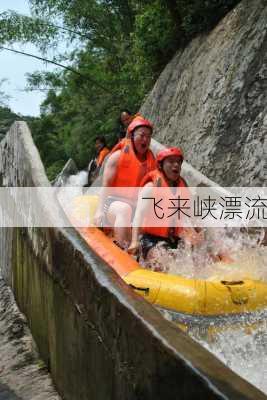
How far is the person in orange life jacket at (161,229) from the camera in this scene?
192 inches

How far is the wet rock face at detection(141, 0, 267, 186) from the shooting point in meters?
8.42

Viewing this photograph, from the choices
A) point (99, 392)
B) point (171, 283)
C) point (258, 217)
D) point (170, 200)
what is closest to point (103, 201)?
point (170, 200)

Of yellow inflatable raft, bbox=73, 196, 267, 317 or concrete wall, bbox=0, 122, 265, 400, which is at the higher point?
concrete wall, bbox=0, 122, 265, 400

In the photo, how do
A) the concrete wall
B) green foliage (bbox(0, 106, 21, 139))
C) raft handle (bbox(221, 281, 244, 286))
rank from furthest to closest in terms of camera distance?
1. green foliage (bbox(0, 106, 21, 139))
2. raft handle (bbox(221, 281, 244, 286))
3. the concrete wall

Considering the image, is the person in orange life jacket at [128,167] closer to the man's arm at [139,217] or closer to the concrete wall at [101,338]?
the man's arm at [139,217]

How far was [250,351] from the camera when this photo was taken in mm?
3678

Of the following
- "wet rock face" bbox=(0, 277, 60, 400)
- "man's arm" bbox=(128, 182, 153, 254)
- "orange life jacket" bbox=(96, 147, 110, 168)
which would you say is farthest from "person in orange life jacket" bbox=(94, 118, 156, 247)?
"orange life jacket" bbox=(96, 147, 110, 168)

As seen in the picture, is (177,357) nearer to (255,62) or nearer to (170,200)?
(170,200)

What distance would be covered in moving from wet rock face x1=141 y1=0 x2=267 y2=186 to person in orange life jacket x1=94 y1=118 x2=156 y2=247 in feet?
7.98

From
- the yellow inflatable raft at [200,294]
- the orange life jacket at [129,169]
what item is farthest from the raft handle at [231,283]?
the orange life jacket at [129,169]

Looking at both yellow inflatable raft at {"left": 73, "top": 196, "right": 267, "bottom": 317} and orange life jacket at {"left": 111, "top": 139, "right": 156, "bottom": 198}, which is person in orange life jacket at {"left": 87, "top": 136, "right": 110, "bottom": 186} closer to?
orange life jacket at {"left": 111, "top": 139, "right": 156, "bottom": 198}

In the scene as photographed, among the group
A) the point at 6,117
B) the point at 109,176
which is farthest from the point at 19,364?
the point at 6,117

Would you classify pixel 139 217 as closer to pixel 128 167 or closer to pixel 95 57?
pixel 128 167

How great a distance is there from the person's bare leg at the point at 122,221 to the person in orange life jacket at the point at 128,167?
0.04 metres
